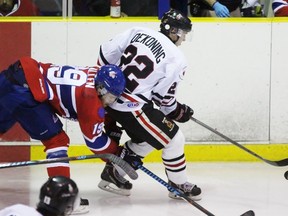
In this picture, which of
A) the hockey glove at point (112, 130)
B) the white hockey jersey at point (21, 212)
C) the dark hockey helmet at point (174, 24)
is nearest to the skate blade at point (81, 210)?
the hockey glove at point (112, 130)

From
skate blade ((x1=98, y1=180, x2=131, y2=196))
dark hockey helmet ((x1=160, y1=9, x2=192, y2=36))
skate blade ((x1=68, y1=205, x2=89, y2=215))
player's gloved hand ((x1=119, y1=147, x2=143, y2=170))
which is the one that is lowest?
skate blade ((x1=98, y1=180, x2=131, y2=196))

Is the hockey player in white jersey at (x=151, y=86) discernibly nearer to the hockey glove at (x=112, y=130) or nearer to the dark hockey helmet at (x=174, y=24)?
the dark hockey helmet at (x=174, y=24)

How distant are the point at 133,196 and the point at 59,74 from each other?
38.1 inches

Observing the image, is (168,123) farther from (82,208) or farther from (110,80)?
(82,208)

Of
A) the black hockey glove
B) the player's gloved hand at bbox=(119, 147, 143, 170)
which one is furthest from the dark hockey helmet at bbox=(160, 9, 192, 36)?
the player's gloved hand at bbox=(119, 147, 143, 170)

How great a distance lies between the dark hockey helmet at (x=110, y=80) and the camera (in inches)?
196

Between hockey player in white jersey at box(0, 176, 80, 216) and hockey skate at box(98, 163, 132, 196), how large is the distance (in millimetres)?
2398

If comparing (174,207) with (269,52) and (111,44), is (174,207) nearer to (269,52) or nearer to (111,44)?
(111,44)

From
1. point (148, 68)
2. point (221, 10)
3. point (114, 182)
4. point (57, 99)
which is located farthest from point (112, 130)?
point (221, 10)

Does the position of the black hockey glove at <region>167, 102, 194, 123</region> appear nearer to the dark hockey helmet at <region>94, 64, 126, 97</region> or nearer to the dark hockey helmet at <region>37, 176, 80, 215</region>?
the dark hockey helmet at <region>94, 64, 126, 97</region>

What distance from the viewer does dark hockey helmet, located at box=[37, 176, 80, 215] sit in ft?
10.4

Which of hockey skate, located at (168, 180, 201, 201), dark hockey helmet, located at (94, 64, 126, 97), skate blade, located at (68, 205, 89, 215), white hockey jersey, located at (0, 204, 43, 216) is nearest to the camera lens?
white hockey jersey, located at (0, 204, 43, 216)

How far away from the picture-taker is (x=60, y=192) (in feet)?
10.6

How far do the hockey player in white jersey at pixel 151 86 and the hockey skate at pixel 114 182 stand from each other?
0.22 metres
